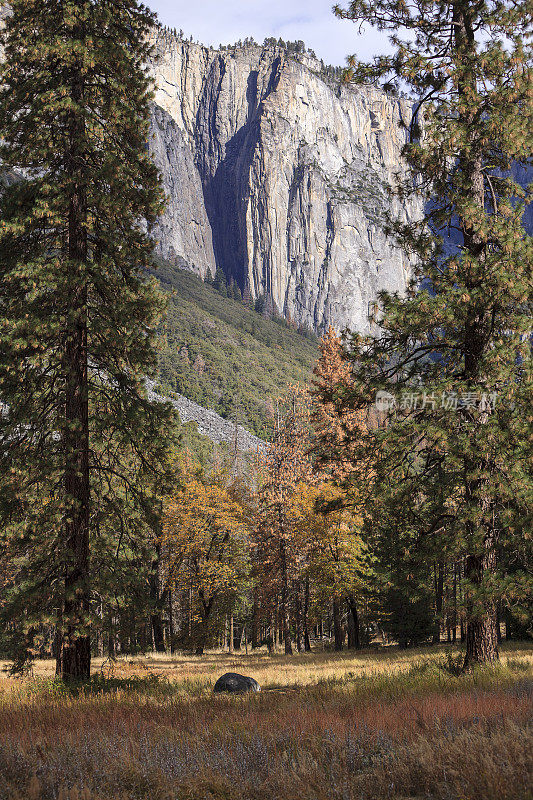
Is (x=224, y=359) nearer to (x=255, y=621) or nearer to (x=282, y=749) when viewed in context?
(x=255, y=621)

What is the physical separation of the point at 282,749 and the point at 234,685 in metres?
5.43

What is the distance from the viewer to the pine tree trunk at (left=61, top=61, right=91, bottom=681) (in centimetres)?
870

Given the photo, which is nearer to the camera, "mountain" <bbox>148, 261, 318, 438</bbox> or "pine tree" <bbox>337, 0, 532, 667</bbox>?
"pine tree" <bbox>337, 0, 532, 667</bbox>

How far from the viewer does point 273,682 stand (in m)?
12.4

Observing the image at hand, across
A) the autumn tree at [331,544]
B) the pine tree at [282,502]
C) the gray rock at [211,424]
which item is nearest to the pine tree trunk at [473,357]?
the autumn tree at [331,544]

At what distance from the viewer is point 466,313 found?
8727 mm

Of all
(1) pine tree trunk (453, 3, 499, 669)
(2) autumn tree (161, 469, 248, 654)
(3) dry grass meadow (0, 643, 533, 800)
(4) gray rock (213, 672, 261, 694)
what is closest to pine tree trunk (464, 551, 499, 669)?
(1) pine tree trunk (453, 3, 499, 669)

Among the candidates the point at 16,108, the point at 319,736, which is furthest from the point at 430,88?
the point at 319,736

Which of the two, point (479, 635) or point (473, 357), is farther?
point (473, 357)

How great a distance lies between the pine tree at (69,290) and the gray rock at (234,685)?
230cm

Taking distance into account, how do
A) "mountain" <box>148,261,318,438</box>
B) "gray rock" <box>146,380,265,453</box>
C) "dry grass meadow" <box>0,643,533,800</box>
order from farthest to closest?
"mountain" <box>148,261,318,438</box> < "gray rock" <box>146,380,265,453</box> < "dry grass meadow" <box>0,643,533,800</box>

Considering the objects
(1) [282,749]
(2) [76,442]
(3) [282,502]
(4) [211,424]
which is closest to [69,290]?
(2) [76,442]

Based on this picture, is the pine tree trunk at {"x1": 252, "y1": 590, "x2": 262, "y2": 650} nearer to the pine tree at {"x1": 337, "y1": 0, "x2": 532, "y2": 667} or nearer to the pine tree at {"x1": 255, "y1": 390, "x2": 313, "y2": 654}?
the pine tree at {"x1": 255, "y1": 390, "x2": 313, "y2": 654}

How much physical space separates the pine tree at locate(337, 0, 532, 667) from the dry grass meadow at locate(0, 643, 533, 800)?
209cm
